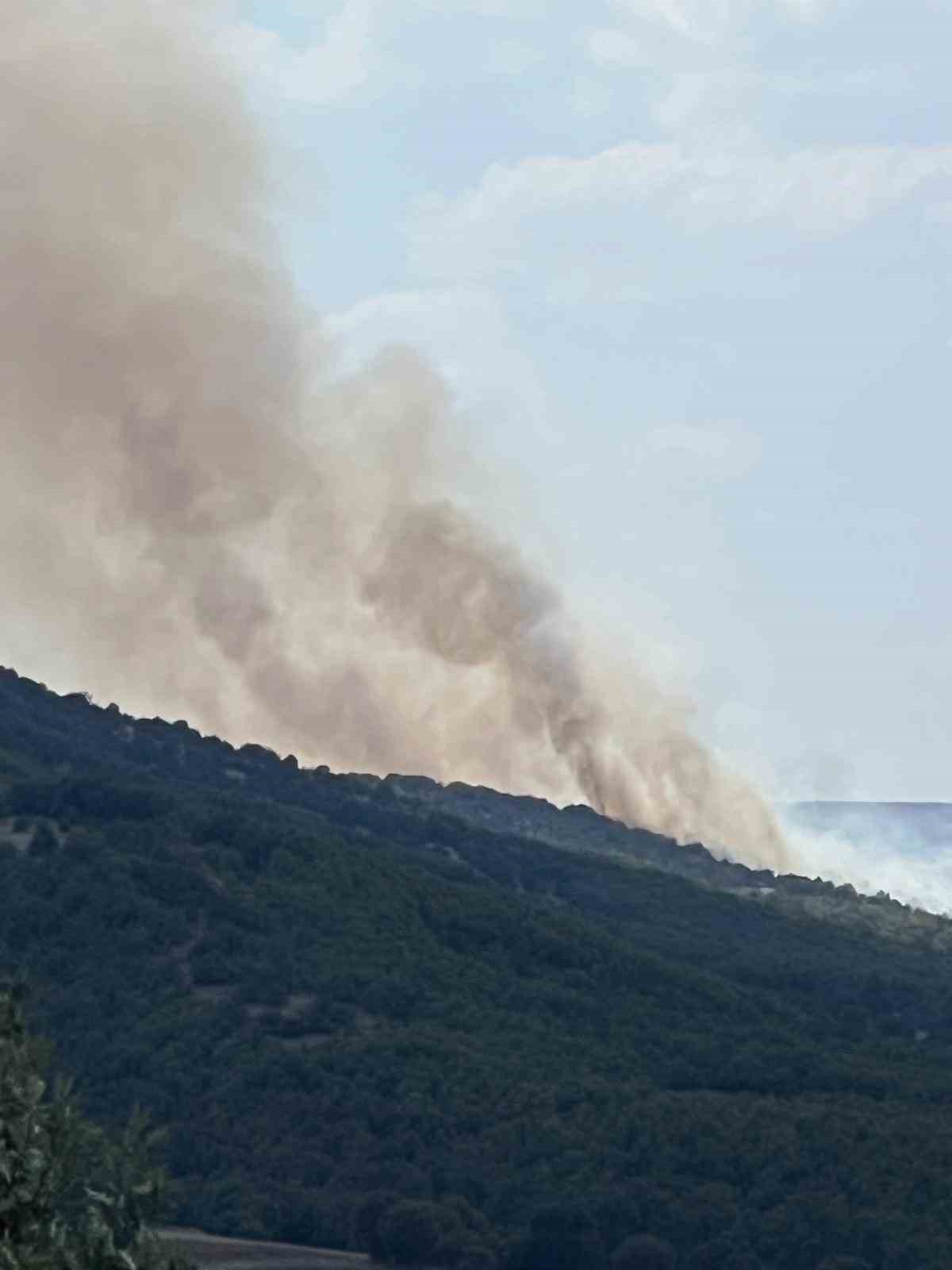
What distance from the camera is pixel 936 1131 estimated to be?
286ft

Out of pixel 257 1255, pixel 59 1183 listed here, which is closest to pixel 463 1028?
pixel 257 1255

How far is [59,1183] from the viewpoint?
3269 centimetres

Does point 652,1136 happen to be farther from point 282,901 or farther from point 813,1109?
point 282,901

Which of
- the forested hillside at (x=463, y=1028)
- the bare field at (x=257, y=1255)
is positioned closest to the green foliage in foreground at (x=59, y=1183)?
the bare field at (x=257, y=1255)

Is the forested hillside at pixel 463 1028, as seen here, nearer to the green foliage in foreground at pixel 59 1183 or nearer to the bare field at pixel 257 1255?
the bare field at pixel 257 1255

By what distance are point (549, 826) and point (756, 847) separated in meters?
20.3

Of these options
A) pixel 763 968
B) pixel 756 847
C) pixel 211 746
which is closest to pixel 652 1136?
pixel 763 968

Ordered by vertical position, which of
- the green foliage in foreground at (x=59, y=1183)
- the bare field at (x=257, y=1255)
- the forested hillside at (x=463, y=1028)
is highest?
the forested hillside at (x=463, y=1028)

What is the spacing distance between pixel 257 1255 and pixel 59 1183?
4283 centimetres

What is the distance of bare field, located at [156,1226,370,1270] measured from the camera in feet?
235

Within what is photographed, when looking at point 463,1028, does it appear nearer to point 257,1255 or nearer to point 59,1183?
point 257,1255

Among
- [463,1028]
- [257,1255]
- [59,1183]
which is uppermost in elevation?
[463,1028]

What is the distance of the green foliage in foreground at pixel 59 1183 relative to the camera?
31.2 metres

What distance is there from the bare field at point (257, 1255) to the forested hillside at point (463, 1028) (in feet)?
5.66
